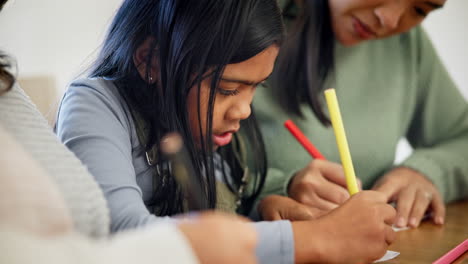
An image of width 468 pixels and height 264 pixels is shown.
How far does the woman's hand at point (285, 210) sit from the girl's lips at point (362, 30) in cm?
27

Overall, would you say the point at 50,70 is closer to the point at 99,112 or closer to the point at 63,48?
the point at 63,48

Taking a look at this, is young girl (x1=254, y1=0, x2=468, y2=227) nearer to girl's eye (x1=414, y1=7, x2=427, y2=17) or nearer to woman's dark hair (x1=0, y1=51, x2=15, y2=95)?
girl's eye (x1=414, y1=7, x2=427, y2=17)

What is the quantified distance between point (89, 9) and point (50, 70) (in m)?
0.22

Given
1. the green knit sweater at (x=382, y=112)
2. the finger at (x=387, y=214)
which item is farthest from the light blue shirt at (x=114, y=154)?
the green knit sweater at (x=382, y=112)

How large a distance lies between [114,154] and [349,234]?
0.20 m

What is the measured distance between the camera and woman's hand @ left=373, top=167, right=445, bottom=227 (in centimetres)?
59

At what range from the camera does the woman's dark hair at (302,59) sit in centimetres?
75

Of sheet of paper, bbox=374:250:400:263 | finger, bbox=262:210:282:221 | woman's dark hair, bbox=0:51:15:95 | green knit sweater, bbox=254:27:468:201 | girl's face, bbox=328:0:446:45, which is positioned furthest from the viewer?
green knit sweater, bbox=254:27:468:201

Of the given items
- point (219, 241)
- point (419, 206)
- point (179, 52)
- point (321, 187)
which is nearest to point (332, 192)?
point (321, 187)

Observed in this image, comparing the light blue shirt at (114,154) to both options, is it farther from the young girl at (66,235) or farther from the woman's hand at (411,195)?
the woman's hand at (411,195)

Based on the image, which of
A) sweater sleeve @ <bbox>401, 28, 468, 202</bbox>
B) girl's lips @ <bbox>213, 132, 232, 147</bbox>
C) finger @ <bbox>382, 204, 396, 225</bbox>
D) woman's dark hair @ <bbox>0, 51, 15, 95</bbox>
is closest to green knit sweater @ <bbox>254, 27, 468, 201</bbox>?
sweater sleeve @ <bbox>401, 28, 468, 202</bbox>

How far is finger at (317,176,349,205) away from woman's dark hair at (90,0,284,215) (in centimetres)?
13

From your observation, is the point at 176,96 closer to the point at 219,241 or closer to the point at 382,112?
the point at 219,241

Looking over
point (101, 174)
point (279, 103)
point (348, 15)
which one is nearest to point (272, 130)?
point (279, 103)
